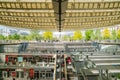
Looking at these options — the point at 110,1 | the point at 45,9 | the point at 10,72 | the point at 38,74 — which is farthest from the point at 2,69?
the point at 110,1

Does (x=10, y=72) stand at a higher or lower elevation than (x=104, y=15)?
lower

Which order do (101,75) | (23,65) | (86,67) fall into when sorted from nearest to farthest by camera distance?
1. (101,75)
2. (86,67)
3. (23,65)

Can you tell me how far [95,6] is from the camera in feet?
101

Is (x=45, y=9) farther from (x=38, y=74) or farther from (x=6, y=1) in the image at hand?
(x=38, y=74)

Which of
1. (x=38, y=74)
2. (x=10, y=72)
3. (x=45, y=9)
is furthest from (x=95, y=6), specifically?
(x=10, y=72)

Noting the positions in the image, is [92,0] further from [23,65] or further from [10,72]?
[10,72]

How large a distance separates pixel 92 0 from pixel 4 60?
2143 cm

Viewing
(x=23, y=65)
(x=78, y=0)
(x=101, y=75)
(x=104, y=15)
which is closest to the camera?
(x=101, y=75)

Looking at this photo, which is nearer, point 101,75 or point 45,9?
point 101,75

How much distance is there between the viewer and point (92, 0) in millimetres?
27406

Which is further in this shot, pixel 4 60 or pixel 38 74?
pixel 4 60

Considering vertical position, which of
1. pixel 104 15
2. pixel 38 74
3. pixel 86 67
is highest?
pixel 104 15

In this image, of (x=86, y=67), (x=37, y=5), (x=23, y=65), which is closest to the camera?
(x=86, y=67)

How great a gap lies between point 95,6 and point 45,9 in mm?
7405
